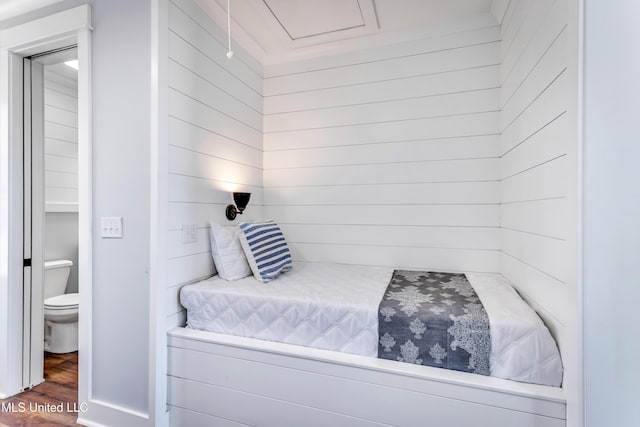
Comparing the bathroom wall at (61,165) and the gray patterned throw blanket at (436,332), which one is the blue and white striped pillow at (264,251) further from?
the bathroom wall at (61,165)

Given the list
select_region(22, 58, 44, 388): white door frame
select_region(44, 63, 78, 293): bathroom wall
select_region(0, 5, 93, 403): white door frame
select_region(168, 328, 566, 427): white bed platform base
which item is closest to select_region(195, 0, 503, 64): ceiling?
select_region(0, 5, 93, 403): white door frame

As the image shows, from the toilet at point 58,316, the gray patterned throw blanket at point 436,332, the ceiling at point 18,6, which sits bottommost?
the toilet at point 58,316

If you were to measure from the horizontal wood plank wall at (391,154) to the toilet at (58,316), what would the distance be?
185 cm

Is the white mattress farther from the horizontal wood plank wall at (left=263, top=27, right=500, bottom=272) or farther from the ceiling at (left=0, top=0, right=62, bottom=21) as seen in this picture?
the ceiling at (left=0, top=0, right=62, bottom=21)

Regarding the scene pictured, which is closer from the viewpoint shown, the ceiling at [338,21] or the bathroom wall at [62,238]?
the ceiling at [338,21]

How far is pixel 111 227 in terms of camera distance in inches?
66.8

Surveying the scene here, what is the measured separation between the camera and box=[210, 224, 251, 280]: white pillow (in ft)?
6.16

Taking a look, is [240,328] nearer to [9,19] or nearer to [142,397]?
[142,397]

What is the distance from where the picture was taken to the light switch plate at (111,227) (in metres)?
1.68

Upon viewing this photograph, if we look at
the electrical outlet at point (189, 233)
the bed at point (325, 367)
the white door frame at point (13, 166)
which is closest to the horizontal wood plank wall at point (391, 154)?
the bed at point (325, 367)

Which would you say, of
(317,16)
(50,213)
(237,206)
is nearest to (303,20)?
(317,16)

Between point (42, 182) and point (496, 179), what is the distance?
323cm

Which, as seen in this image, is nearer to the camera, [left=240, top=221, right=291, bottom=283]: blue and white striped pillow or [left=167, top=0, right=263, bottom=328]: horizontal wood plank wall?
[left=167, top=0, right=263, bottom=328]: horizontal wood plank wall

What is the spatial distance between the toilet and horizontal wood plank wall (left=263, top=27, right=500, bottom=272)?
6.07ft
